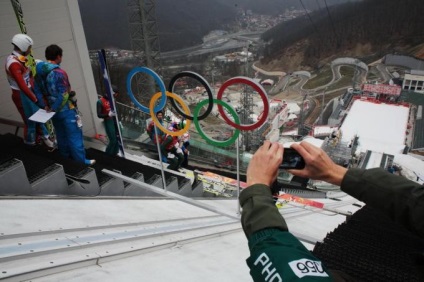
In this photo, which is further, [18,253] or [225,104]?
[225,104]

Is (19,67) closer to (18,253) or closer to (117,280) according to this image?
(18,253)

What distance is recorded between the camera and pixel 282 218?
1128mm

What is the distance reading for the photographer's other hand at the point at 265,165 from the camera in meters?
1.25

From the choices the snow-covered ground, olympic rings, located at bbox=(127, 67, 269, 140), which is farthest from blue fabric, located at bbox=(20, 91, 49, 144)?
the snow-covered ground

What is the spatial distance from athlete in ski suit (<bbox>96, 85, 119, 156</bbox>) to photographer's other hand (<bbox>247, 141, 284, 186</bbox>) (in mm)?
4047

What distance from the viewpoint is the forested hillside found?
70062mm

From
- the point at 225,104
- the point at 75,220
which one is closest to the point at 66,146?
the point at 75,220

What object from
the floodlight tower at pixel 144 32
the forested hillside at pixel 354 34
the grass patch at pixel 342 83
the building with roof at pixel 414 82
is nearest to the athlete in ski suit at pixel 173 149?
the floodlight tower at pixel 144 32

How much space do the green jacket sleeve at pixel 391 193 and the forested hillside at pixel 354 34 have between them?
7618 cm

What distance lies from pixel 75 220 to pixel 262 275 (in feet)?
6.03

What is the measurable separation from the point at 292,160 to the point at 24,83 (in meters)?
3.67

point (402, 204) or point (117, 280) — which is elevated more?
point (402, 204)

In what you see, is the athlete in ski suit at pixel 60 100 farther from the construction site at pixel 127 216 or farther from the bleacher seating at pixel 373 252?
the bleacher seating at pixel 373 252

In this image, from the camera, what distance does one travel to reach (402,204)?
1.27 m
